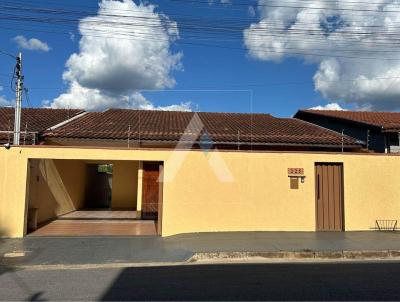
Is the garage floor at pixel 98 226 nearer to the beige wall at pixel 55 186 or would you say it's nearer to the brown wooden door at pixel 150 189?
the beige wall at pixel 55 186

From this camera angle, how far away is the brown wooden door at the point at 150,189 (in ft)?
48.5

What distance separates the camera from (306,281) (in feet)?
21.3

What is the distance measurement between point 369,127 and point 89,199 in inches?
519

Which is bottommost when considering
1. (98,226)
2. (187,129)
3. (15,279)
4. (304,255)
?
(15,279)

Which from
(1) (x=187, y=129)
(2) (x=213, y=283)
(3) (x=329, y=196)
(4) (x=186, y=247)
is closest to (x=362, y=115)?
(3) (x=329, y=196)

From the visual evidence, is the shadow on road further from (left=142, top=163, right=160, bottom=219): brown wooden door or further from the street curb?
(left=142, top=163, right=160, bottom=219): brown wooden door

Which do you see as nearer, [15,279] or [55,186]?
[15,279]

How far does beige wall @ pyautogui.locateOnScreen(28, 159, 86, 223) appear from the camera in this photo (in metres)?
12.4

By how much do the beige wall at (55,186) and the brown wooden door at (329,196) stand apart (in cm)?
846

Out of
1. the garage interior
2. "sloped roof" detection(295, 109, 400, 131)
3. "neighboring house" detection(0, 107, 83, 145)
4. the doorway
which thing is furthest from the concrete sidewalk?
"sloped roof" detection(295, 109, 400, 131)

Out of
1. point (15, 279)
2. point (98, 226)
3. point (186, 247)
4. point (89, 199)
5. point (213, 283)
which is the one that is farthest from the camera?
point (89, 199)

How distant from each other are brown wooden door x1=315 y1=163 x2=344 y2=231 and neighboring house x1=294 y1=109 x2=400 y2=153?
3.39m

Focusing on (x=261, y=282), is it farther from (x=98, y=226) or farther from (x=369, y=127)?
(x=369, y=127)

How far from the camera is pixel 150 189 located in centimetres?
1484
